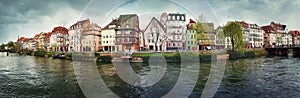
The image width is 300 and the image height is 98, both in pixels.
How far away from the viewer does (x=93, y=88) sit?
11.8m

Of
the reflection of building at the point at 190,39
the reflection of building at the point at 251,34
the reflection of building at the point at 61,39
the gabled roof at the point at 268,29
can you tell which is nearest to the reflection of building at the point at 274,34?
the gabled roof at the point at 268,29

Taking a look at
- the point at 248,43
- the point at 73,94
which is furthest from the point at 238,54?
the point at 248,43

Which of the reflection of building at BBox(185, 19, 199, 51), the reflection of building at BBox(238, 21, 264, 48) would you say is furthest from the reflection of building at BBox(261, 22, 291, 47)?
the reflection of building at BBox(185, 19, 199, 51)

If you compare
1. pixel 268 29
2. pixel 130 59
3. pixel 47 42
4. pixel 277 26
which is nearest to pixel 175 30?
pixel 130 59

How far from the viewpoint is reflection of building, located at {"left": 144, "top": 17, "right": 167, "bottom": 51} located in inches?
1866

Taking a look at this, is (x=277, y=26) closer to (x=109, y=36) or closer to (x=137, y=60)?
(x=109, y=36)

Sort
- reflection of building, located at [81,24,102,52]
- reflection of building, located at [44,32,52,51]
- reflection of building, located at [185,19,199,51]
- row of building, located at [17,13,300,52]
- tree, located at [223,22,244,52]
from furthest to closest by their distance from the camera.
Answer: reflection of building, located at [44,32,52,51] < reflection of building, located at [185,19,199,51] < reflection of building, located at [81,24,102,52] < row of building, located at [17,13,300,52] < tree, located at [223,22,244,52]

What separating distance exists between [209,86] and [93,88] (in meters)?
7.26

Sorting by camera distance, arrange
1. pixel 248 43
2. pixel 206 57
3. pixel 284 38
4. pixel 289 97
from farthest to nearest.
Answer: pixel 284 38
pixel 248 43
pixel 206 57
pixel 289 97

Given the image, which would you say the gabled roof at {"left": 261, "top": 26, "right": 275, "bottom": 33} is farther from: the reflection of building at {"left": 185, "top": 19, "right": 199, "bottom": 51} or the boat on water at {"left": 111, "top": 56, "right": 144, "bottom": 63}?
the boat on water at {"left": 111, "top": 56, "right": 144, "bottom": 63}

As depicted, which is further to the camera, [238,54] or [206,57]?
[238,54]

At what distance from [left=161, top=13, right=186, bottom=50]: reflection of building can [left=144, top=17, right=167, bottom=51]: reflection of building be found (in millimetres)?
3162

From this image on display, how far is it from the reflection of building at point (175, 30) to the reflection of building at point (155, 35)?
10.4 feet

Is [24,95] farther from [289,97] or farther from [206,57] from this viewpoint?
[206,57]
